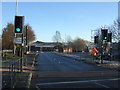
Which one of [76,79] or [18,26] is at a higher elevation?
[18,26]

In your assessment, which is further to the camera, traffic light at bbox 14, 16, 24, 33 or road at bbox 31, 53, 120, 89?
traffic light at bbox 14, 16, 24, 33


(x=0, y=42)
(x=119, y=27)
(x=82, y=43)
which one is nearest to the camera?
(x=119, y=27)

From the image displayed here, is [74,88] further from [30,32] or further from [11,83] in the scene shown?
[30,32]

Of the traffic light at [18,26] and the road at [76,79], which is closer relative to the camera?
the road at [76,79]

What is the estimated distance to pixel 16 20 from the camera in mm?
17719

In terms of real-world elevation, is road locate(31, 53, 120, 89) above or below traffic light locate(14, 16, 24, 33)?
below

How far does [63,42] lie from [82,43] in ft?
76.1

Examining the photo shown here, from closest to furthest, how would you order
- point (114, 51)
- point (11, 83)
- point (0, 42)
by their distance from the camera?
1. point (11, 83)
2. point (114, 51)
3. point (0, 42)

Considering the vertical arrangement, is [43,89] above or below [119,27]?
below

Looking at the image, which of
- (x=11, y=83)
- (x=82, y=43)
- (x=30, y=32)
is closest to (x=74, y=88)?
(x=11, y=83)

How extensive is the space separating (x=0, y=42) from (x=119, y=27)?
32.2 meters

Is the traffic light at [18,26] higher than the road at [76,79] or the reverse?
higher

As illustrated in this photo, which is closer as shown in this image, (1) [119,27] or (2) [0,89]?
(2) [0,89]

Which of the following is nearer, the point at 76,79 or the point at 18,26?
the point at 76,79
